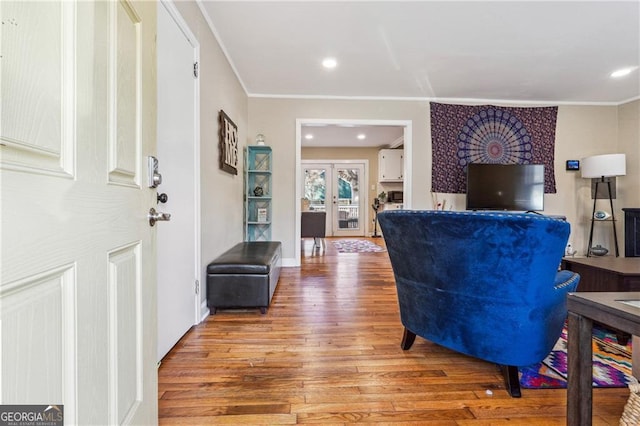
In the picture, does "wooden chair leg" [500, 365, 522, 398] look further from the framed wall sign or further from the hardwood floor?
the framed wall sign

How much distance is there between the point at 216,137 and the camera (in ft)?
8.69

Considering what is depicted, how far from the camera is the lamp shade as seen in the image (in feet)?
12.6

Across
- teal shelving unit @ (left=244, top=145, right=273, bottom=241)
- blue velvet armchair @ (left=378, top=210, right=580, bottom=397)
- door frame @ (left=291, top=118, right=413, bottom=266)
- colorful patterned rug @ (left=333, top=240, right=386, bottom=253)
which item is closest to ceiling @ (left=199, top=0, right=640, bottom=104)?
door frame @ (left=291, top=118, right=413, bottom=266)

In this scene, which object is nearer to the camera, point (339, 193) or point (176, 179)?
point (176, 179)

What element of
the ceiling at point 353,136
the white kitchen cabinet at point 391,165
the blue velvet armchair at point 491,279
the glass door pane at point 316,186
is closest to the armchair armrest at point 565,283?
the blue velvet armchair at point 491,279

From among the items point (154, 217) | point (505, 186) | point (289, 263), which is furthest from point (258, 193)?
point (505, 186)

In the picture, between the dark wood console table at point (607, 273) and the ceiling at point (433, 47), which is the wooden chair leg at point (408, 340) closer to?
the dark wood console table at point (607, 273)

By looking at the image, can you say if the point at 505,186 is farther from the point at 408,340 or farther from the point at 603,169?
the point at 408,340

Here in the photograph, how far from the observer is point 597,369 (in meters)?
1.66

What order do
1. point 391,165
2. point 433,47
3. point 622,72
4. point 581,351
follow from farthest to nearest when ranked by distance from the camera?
point 391,165
point 622,72
point 433,47
point 581,351

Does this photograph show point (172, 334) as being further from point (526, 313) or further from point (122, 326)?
point (526, 313)

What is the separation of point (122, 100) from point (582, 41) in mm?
3738

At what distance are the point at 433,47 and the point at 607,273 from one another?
2359 millimetres

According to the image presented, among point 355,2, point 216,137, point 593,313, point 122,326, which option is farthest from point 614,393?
point 216,137
